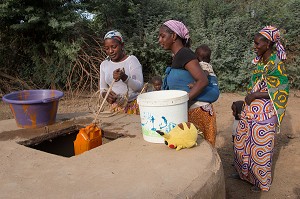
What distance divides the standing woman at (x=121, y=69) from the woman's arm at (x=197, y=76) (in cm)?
71

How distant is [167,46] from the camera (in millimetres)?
2320

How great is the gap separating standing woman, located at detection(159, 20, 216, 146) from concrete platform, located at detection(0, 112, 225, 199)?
281 mm

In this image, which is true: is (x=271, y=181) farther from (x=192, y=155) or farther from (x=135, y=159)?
(x=135, y=159)

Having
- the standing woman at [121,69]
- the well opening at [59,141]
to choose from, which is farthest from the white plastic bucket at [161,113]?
the standing woman at [121,69]

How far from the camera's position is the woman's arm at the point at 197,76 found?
2189mm

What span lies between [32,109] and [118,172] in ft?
3.84

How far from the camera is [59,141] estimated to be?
2.78m

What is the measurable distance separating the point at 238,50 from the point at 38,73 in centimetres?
505

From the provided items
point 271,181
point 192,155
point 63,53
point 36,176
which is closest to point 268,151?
point 271,181

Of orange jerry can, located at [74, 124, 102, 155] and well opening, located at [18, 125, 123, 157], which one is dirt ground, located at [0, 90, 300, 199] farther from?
orange jerry can, located at [74, 124, 102, 155]

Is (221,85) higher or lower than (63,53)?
lower

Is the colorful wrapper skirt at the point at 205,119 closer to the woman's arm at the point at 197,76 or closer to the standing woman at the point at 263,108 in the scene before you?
the woman's arm at the point at 197,76

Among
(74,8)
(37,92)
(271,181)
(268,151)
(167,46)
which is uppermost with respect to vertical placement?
(74,8)

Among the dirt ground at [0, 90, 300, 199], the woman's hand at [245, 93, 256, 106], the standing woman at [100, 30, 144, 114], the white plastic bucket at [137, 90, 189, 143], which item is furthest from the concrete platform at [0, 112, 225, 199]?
the dirt ground at [0, 90, 300, 199]
